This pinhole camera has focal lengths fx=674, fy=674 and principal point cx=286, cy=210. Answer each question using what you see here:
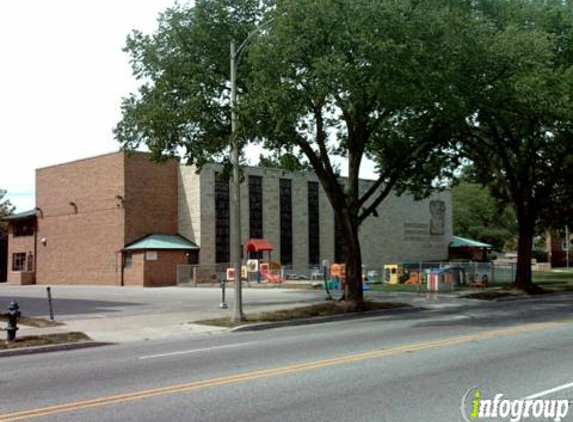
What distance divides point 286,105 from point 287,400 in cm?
1111

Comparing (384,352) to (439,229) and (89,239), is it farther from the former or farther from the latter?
(439,229)

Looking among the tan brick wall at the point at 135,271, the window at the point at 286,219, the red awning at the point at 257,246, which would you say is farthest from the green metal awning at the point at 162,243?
the window at the point at 286,219

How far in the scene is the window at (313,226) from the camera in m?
55.0

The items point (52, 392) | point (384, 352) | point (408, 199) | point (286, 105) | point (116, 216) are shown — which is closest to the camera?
point (52, 392)

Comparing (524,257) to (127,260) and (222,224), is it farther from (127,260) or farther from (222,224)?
(127,260)

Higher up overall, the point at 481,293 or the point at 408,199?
the point at 408,199

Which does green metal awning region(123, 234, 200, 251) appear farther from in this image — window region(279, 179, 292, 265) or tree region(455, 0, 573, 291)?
tree region(455, 0, 573, 291)

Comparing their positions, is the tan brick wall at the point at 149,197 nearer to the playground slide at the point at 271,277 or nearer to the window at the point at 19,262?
the playground slide at the point at 271,277

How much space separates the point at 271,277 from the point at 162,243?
8.39m

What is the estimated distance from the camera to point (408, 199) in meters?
63.0

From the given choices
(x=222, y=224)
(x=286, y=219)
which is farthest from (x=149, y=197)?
(x=286, y=219)

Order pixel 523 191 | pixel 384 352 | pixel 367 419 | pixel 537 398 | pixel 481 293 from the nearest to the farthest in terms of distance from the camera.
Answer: pixel 367 419 < pixel 537 398 < pixel 384 352 < pixel 481 293 < pixel 523 191

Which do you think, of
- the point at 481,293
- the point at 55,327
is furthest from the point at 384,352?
the point at 481,293

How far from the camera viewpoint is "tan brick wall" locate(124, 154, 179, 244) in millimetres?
45938
